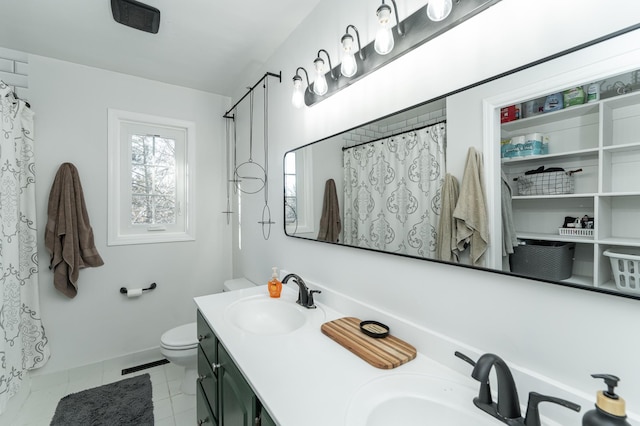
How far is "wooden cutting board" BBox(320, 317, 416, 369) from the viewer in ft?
3.00

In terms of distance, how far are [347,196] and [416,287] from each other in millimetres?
512

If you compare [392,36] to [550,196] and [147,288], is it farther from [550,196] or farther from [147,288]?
[147,288]

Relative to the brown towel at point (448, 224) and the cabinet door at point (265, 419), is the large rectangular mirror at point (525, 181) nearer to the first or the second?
the brown towel at point (448, 224)

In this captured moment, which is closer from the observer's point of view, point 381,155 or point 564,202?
point 564,202

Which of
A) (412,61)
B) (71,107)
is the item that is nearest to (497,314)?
(412,61)

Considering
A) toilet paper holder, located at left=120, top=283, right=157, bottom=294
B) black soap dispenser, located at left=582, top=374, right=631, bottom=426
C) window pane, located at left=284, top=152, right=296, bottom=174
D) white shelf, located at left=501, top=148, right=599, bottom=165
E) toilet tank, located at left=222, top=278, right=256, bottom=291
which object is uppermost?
window pane, located at left=284, top=152, right=296, bottom=174

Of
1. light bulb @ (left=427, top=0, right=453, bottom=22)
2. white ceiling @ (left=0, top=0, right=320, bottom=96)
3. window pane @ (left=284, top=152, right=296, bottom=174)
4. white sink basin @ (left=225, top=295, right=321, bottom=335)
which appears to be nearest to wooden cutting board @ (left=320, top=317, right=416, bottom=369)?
white sink basin @ (left=225, top=295, right=321, bottom=335)

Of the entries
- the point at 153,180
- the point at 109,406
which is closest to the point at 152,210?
the point at 153,180

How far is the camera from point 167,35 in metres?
1.89

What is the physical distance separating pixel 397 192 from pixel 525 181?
0.43 meters

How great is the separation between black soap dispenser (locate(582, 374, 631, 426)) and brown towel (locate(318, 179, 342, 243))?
99cm

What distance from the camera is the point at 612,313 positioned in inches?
23.8

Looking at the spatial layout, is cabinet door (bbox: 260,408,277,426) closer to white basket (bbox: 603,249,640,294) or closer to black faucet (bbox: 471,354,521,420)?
black faucet (bbox: 471,354,521,420)

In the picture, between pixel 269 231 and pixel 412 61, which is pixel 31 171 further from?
pixel 412 61
